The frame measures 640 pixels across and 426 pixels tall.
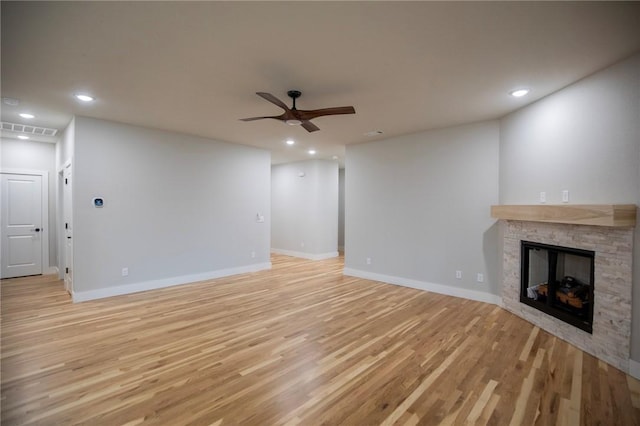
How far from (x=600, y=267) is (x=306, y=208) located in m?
6.12

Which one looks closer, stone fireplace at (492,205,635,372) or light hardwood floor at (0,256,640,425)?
light hardwood floor at (0,256,640,425)

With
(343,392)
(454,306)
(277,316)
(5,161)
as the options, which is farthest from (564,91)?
(5,161)

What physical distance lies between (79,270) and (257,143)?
3.67 m

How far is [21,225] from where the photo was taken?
586 cm

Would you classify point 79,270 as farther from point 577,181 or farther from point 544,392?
point 577,181

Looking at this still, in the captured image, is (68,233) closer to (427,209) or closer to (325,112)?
(325,112)

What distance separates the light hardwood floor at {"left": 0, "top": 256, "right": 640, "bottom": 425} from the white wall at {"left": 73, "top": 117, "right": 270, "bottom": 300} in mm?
710

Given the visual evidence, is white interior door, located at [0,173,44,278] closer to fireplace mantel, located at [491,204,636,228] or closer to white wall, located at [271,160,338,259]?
white wall, located at [271,160,338,259]

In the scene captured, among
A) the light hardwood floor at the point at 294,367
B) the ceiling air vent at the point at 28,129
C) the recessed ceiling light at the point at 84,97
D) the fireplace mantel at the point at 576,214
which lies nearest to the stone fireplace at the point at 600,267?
the fireplace mantel at the point at 576,214

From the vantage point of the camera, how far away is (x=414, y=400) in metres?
2.15

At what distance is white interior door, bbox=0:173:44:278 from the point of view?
5.71 m

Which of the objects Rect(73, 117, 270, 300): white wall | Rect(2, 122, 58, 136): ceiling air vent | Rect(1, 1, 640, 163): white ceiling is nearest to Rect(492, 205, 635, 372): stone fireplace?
Rect(1, 1, 640, 163): white ceiling

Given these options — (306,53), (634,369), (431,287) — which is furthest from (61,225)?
(634,369)

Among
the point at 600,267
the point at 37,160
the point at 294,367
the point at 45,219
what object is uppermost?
the point at 37,160
